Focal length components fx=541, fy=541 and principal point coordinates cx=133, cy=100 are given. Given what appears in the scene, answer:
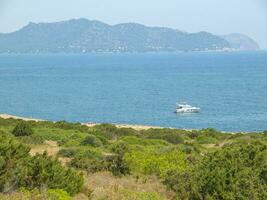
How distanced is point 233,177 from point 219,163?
75 cm

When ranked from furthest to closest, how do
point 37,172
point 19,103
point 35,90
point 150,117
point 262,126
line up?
point 35,90
point 19,103
point 150,117
point 262,126
point 37,172

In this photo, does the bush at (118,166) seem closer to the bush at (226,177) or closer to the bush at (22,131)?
the bush at (226,177)

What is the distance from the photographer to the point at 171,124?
61.8m

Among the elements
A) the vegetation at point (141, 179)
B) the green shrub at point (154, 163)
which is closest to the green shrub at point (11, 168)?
the vegetation at point (141, 179)

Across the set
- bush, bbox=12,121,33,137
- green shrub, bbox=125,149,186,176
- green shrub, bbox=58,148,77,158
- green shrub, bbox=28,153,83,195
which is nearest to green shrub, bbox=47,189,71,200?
green shrub, bbox=28,153,83,195

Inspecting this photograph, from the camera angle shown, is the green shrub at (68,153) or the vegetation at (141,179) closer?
the vegetation at (141,179)

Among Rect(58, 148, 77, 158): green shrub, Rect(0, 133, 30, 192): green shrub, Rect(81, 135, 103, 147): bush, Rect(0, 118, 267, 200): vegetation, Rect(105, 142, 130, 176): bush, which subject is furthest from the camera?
Rect(81, 135, 103, 147): bush

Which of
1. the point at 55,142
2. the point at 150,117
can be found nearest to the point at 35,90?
the point at 150,117

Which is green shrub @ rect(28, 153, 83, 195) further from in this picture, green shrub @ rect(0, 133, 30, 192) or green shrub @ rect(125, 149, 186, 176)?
green shrub @ rect(125, 149, 186, 176)

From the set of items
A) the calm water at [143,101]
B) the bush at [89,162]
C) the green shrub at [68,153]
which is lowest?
the calm water at [143,101]

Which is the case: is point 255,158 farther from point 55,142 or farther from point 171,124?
point 171,124

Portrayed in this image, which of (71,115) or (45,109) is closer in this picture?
(71,115)

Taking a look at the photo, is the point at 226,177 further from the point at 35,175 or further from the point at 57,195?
the point at 35,175

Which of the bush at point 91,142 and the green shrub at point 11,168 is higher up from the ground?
the green shrub at point 11,168
